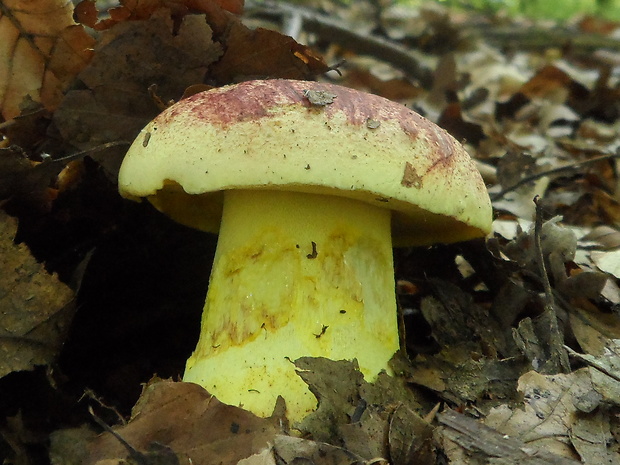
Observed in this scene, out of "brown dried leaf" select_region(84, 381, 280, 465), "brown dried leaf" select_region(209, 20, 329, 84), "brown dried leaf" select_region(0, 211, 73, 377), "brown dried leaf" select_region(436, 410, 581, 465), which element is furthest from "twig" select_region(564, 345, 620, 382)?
"brown dried leaf" select_region(0, 211, 73, 377)

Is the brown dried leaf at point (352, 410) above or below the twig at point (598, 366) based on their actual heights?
below

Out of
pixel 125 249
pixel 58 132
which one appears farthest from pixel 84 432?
pixel 58 132

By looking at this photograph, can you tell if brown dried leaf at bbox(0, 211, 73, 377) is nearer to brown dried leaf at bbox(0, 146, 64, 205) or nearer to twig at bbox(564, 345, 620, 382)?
brown dried leaf at bbox(0, 146, 64, 205)

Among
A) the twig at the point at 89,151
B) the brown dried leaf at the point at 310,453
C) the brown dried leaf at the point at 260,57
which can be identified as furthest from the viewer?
the brown dried leaf at the point at 260,57

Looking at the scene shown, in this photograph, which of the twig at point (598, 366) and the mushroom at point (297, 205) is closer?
the mushroom at point (297, 205)

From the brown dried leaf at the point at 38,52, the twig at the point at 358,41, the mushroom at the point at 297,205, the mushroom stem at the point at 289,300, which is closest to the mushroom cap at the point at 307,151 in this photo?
the mushroom at the point at 297,205

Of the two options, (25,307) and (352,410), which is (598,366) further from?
(25,307)

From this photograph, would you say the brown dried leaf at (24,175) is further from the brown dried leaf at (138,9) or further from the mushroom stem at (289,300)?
the mushroom stem at (289,300)
